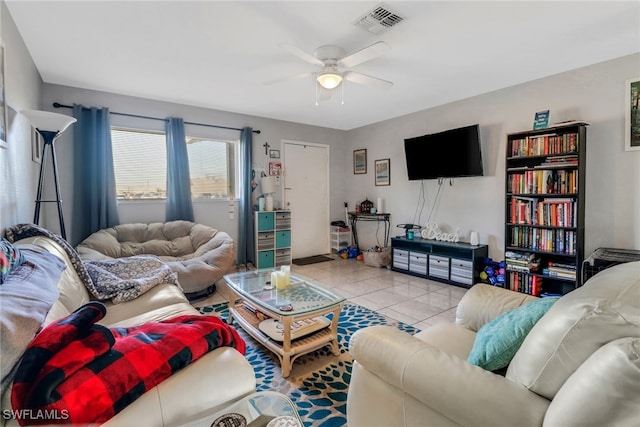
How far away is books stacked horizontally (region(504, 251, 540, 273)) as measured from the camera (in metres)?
3.20

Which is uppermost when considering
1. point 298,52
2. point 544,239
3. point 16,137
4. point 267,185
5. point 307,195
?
point 298,52

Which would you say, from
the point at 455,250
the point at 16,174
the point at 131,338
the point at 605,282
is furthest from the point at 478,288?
the point at 16,174

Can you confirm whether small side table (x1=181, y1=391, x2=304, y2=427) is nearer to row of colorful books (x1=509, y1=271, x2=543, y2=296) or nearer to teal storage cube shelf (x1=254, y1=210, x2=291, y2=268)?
row of colorful books (x1=509, y1=271, x2=543, y2=296)

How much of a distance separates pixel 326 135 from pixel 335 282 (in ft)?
9.80

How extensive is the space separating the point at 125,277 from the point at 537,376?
2.75 meters

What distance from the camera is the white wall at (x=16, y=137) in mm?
1926

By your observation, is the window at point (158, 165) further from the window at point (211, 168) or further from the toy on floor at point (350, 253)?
the toy on floor at point (350, 253)

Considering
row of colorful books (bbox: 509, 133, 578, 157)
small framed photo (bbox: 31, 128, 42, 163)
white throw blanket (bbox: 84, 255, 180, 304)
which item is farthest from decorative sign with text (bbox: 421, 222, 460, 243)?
small framed photo (bbox: 31, 128, 42, 163)

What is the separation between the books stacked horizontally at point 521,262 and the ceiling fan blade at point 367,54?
8.70ft

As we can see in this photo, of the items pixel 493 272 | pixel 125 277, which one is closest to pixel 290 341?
pixel 125 277

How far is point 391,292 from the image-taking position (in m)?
3.51

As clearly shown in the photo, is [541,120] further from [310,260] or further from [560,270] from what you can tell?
[310,260]

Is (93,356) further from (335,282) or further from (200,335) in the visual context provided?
(335,282)

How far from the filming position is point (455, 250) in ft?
12.5
